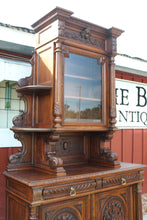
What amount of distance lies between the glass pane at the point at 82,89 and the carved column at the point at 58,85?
3.7 inches

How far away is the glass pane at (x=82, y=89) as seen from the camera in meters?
2.40

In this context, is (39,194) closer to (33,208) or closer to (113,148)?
(33,208)

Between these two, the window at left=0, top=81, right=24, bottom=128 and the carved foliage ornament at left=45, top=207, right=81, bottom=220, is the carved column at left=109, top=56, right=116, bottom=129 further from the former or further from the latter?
the window at left=0, top=81, right=24, bottom=128

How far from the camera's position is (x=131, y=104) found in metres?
4.40

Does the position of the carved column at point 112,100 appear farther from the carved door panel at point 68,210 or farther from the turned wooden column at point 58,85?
the carved door panel at point 68,210

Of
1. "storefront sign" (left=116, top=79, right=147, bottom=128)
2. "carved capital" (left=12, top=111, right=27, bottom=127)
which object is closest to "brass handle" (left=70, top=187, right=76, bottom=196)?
"carved capital" (left=12, top=111, right=27, bottom=127)

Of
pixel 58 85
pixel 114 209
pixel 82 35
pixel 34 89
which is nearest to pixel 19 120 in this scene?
pixel 34 89

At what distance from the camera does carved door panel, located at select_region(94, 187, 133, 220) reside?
244 centimetres

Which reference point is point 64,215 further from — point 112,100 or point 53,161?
point 112,100

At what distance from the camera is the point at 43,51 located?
2.49 meters

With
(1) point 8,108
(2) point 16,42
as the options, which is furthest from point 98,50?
(1) point 8,108

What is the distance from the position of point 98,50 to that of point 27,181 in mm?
1542

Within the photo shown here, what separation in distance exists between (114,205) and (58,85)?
139cm

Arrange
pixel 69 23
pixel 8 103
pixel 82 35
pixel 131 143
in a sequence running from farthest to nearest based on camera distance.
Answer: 1. pixel 131 143
2. pixel 8 103
3. pixel 82 35
4. pixel 69 23
